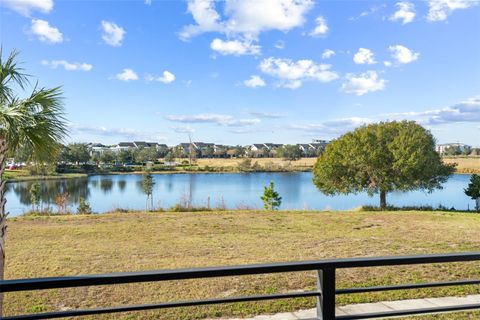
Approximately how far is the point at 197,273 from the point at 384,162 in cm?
1710

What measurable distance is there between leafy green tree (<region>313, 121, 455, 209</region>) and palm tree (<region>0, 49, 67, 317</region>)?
15298mm

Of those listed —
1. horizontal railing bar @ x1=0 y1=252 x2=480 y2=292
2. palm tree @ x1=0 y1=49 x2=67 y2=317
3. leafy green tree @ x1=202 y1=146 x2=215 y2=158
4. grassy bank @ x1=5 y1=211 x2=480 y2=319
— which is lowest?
grassy bank @ x1=5 y1=211 x2=480 y2=319

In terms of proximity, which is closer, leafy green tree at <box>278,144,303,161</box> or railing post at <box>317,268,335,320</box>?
railing post at <box>317,268,335,320</box>

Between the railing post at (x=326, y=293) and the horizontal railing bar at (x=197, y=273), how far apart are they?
0.16 feet

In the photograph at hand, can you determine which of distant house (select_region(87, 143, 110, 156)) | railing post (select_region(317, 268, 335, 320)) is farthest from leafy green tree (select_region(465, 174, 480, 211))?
distant house (select_region(87, 143, 110, 156))

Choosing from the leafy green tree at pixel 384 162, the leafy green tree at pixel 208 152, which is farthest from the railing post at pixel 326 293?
the leafy green tree at pixel 208 152

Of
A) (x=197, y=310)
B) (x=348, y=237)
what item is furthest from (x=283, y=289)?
(x=348, y=237)

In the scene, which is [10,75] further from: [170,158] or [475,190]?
[170,158]

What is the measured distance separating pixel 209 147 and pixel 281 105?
40.4 meters

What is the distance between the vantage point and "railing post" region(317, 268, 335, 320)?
147 centimetres

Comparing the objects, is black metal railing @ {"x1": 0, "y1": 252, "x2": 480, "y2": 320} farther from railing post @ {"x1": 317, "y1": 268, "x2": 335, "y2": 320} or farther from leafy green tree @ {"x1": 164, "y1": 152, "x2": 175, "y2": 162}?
leafy green tree @ {"x1": 164, "y1": 152, "x2": 175, "y2": 162}

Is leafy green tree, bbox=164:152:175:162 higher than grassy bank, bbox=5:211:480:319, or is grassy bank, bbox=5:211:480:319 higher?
leafy green tree, bbox=164:152:175:162

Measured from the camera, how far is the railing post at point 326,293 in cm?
147

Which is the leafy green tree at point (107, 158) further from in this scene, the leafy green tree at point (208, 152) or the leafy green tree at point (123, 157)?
the leafy green tree at point (208, 152)
